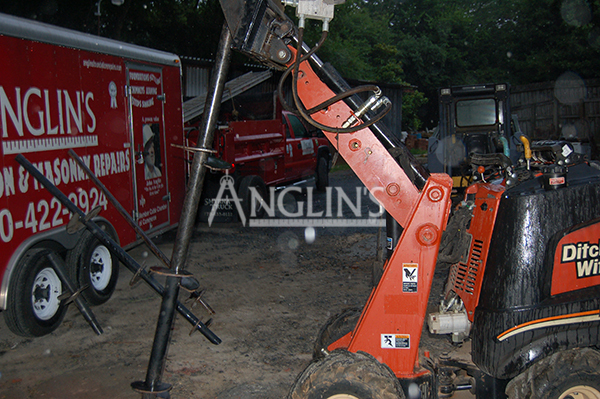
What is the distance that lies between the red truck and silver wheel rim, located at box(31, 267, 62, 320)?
392 cm

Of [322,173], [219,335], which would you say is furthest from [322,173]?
[219,335]

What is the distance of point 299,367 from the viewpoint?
4.38m

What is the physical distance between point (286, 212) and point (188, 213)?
852 cm

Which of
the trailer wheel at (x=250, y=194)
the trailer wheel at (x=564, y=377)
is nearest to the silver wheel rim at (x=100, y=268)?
the trailer wheel at (x=250, y=194)

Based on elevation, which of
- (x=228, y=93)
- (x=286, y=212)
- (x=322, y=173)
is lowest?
(x=286, y=212)

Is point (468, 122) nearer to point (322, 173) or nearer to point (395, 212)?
point (322, 173)

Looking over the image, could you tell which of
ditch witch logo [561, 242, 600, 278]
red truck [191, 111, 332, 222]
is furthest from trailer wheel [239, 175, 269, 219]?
ditch witch logo [561, 242, 600, 278]

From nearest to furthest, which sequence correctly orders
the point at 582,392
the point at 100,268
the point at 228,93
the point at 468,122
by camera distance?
the point at 582,392 → the point at 100,268 → the point at 228,93 → the point at 468,122

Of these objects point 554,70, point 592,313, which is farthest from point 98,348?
point 554,70

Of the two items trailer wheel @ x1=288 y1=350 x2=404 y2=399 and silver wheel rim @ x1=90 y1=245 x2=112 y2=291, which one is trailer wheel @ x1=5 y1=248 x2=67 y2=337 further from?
trailer wheel @ x1=288 y1=350 x2=404 y2=399

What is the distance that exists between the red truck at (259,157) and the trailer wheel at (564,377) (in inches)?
263

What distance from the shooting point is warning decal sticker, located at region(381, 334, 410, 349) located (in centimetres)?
279

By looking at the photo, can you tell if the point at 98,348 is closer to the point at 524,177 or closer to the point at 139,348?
the point at 139,348

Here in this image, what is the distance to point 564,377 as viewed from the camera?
2.64m
